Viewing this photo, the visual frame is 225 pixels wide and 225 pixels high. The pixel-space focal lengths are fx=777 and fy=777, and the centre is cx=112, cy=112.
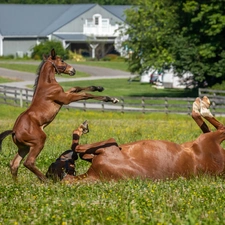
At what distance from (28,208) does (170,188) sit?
1875 millimetres

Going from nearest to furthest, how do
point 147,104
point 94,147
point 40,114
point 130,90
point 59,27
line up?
point 94,147, point 40,114, point 147,104, point 130,90, point 59,27

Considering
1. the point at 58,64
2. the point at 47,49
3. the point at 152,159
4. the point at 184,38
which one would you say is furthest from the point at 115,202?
the point at 47,49

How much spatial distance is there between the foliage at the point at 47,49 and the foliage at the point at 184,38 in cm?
4108

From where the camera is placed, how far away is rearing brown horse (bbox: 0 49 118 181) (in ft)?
34.0

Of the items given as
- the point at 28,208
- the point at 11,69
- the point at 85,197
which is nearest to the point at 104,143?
the point at 85,197

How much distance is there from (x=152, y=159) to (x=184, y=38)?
41518mm

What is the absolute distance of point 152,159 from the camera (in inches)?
390

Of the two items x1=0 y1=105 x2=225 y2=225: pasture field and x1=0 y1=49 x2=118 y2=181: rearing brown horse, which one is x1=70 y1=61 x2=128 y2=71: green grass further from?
x1=0 y1=105 x2=225 y2=225: pasture field

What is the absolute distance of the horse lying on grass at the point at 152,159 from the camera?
32.3 ft

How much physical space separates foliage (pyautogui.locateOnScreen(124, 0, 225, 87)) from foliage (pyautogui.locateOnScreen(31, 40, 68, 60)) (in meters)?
41.1

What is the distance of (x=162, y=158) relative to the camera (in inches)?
390

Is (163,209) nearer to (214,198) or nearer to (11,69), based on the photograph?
(214,198)

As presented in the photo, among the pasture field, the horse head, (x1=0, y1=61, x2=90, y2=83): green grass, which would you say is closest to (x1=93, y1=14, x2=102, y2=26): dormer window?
(x1=0, y1=61, x2=90, y2=83): green grass

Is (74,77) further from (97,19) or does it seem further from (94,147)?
(94,147)
